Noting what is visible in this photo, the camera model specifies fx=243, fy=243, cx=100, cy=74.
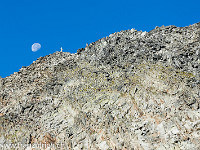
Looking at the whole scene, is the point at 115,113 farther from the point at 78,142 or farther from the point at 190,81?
the point at 190,81

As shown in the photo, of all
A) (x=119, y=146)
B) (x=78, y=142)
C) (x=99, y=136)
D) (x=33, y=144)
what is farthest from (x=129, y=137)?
(x=33, y=144)

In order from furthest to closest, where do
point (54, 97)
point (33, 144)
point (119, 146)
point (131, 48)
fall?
point (131, 48)
point (54, 97)
point (33, 144)
point (119, 146)

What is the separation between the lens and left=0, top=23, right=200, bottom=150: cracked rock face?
25.5 m

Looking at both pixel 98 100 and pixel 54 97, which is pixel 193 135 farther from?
pixel 54 97

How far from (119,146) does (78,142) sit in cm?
505

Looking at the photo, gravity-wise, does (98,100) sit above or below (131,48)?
below

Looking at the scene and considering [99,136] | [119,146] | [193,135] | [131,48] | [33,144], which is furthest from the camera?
[131,48]

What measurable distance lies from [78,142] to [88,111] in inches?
162

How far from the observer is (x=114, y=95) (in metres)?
30.4

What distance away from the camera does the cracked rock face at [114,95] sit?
25469mm

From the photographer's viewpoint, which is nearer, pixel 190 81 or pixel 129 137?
pixel 129 137

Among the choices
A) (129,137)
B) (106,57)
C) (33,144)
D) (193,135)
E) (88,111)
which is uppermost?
(106,57)

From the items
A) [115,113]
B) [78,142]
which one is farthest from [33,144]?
[115,113]

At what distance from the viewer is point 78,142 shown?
27.7 metres
